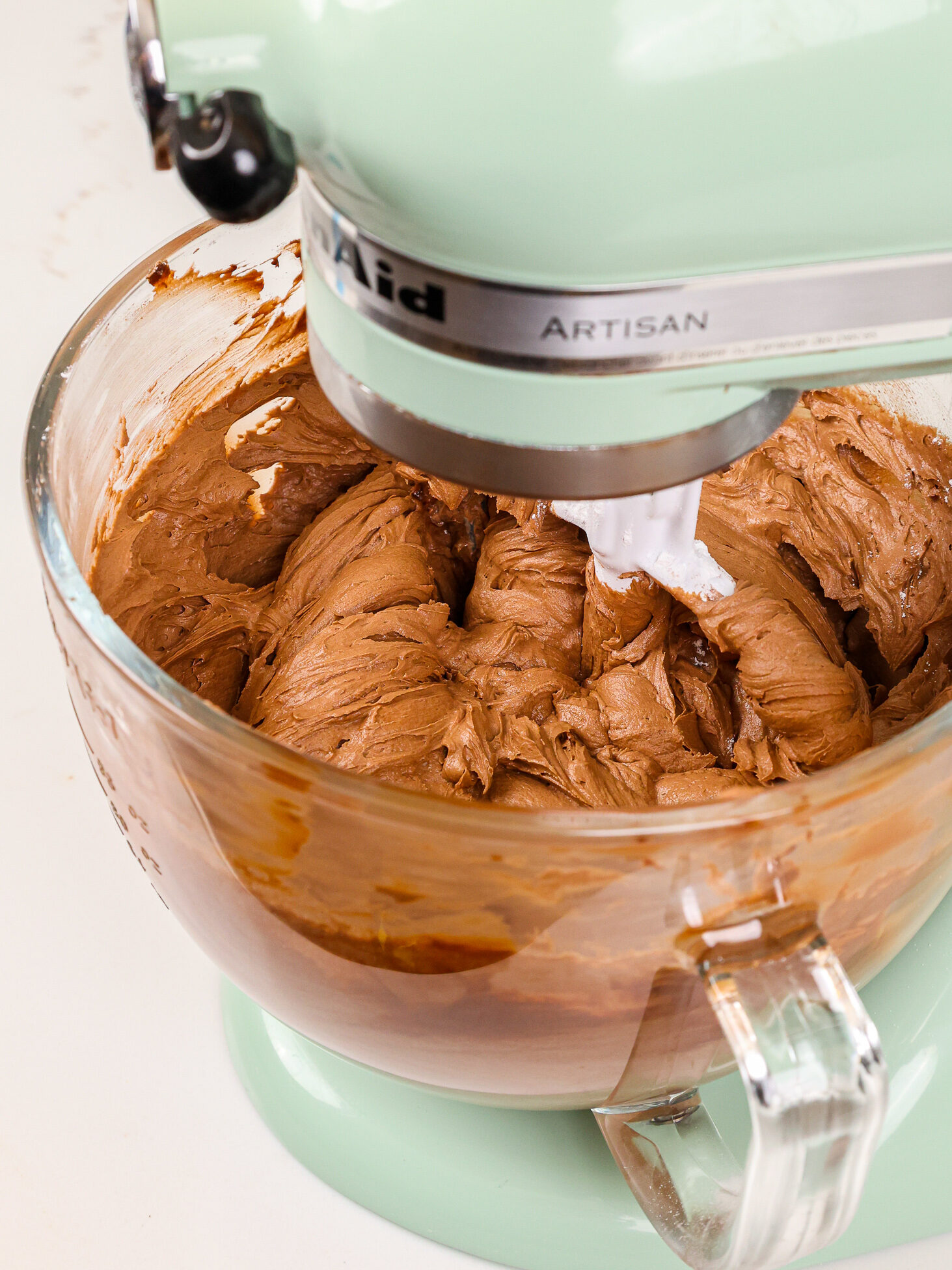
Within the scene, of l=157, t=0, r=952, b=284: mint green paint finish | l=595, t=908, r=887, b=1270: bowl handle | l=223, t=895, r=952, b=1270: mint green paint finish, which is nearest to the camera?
l=157, t=0, r=952, b=284: mint green paint finish

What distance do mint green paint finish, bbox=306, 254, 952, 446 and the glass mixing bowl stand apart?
0.14m

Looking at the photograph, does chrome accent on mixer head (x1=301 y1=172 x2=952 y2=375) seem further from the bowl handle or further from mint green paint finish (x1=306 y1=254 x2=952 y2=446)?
the bowl handle

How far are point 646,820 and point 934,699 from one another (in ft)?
1.23

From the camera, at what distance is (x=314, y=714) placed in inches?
30.9

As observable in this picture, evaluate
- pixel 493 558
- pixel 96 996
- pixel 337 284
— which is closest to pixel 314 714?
pixel 493 558

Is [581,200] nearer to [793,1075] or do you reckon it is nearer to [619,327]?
[619,327]

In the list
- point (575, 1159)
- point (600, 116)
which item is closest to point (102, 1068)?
point (575, 1159)

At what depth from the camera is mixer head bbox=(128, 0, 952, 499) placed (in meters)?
0.38

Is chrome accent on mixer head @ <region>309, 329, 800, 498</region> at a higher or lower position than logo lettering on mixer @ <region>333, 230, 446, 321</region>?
lower

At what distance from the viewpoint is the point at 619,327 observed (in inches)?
16.4

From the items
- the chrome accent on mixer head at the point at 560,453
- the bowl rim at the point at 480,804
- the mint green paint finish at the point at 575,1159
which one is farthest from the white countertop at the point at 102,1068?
the chrome accent on mixer head at the point at 560,453

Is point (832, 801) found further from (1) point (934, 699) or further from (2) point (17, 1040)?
(2) point (17, 1040)

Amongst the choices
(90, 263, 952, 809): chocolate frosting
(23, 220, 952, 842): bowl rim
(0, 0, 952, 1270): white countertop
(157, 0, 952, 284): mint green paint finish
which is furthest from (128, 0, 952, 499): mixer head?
(0, 0, 952, 1270): white countertop

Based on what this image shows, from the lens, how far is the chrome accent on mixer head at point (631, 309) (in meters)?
0.41
